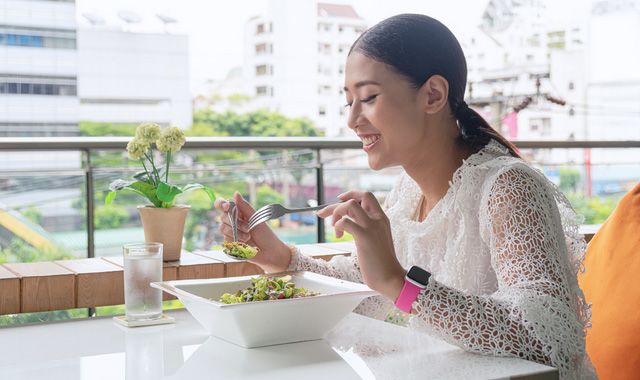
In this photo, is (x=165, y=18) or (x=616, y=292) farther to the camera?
(x=165, y=18)

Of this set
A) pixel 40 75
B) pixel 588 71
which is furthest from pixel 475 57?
pixel 40 75

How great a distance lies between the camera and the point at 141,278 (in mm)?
1163

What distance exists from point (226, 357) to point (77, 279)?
663mm

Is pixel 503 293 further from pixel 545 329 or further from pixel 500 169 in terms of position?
pixel 500 169

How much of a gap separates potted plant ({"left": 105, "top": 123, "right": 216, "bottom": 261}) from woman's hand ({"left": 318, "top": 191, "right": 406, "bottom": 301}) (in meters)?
0.78

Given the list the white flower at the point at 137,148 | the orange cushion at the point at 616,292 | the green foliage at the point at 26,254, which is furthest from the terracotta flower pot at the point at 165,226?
the green foliage at the point at 26,254

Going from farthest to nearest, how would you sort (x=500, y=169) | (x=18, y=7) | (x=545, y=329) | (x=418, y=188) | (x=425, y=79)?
(x=18, y=7)
(x=418, y=188)
(x=425, y=79)
(x=500, y=169)
(x=545, y=329)

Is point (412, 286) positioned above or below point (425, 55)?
below

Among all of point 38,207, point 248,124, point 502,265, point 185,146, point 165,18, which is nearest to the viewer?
point 502,265

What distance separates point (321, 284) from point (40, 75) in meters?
25.6

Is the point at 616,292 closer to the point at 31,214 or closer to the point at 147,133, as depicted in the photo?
the point at 147,133

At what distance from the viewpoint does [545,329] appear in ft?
3.20

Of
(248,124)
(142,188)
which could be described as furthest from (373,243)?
(248,124)

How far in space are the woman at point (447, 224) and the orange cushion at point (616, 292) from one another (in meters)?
0.14
